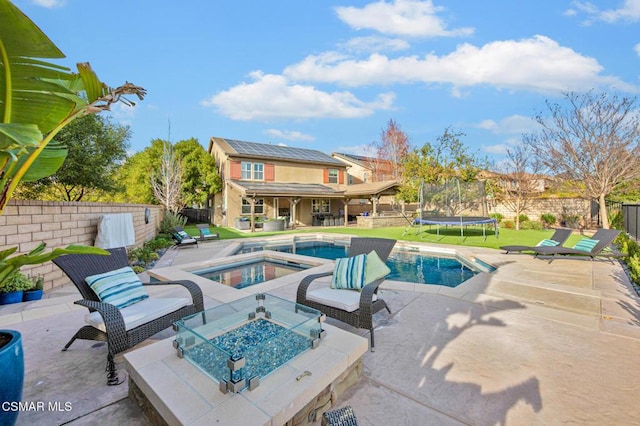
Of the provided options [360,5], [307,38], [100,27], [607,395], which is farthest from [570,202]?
[100,27]

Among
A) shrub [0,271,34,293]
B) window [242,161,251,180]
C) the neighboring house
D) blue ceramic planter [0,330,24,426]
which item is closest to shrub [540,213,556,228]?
the neighboring house

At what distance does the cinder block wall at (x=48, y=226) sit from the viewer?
5039 millimetres

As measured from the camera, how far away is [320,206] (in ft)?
76.3

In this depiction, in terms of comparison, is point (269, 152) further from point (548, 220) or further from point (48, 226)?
point (548, 220)

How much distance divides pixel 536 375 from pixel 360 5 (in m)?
12.2

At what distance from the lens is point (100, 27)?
8.38m

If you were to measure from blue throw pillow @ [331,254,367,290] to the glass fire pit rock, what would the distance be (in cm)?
100

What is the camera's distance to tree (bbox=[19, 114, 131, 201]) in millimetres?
9969

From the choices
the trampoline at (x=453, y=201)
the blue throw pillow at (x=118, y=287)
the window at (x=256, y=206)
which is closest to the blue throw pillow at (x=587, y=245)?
the trampoline at (x=453, y=201)

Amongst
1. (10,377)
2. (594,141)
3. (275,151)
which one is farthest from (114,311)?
(275,151)

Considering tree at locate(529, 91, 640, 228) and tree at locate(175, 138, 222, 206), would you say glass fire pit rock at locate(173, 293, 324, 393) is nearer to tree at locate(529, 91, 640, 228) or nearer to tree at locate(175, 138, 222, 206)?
tree at locate(529, 91, 640, 228)

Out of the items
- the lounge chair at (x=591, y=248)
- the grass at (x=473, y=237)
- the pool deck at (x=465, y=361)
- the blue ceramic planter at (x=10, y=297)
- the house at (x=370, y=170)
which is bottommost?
the pool deck at (x=465, y=361)

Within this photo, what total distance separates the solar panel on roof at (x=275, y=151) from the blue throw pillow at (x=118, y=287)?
1772 cm

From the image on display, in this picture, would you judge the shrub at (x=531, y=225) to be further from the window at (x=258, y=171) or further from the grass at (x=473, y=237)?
the window at (x=258, y=171)
